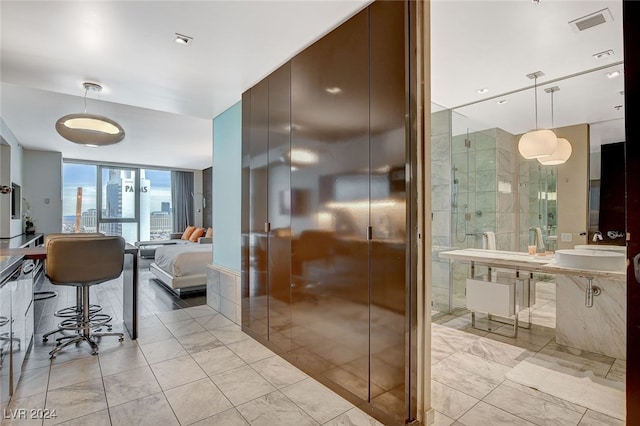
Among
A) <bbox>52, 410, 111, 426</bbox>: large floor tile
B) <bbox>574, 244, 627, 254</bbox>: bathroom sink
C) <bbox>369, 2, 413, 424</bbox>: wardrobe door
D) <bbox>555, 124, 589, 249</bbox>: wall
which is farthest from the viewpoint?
<bbox>555, 124, 589, 249</bbox>: wall

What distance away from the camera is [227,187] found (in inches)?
165

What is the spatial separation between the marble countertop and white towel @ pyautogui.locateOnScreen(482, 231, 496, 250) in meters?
0.13

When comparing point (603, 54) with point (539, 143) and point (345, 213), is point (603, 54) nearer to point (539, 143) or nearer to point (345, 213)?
point (539, 143)

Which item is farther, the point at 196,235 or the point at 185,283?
the point at 196,235

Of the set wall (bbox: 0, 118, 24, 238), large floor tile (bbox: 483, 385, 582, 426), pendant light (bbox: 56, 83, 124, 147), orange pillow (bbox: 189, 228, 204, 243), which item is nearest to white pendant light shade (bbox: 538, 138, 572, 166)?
large floor tile (bbox: 483, 385, 582, 426)

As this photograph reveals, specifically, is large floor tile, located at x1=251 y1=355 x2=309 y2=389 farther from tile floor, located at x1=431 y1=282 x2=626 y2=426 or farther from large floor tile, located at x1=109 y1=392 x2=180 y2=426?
tile floor, located at x1=431 y1=282 x2=626 y2=426

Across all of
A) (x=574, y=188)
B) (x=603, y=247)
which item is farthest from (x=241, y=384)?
(x=574, y=188)

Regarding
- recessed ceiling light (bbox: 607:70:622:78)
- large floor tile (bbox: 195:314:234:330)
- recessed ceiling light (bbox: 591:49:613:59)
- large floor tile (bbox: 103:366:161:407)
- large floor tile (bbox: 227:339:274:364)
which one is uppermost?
recessed ceiling light (bbox: 591:49:613:59)

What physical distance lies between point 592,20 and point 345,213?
216 centimetres

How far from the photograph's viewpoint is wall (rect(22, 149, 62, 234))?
24.2 feet

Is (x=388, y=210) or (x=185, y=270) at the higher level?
(x=388, y=210)

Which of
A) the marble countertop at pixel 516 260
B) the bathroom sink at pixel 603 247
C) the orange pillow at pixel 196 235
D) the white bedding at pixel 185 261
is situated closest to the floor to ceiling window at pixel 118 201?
the orange pillow at pixel 196 235

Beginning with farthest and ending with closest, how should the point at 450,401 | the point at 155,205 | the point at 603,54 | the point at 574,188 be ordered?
the point at 155,205
the point at 574,188
the point at 603,54
the point at 450,401

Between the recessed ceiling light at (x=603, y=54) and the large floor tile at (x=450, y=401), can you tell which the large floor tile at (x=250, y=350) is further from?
the recessed ceiling light at (x=603, y=54)
